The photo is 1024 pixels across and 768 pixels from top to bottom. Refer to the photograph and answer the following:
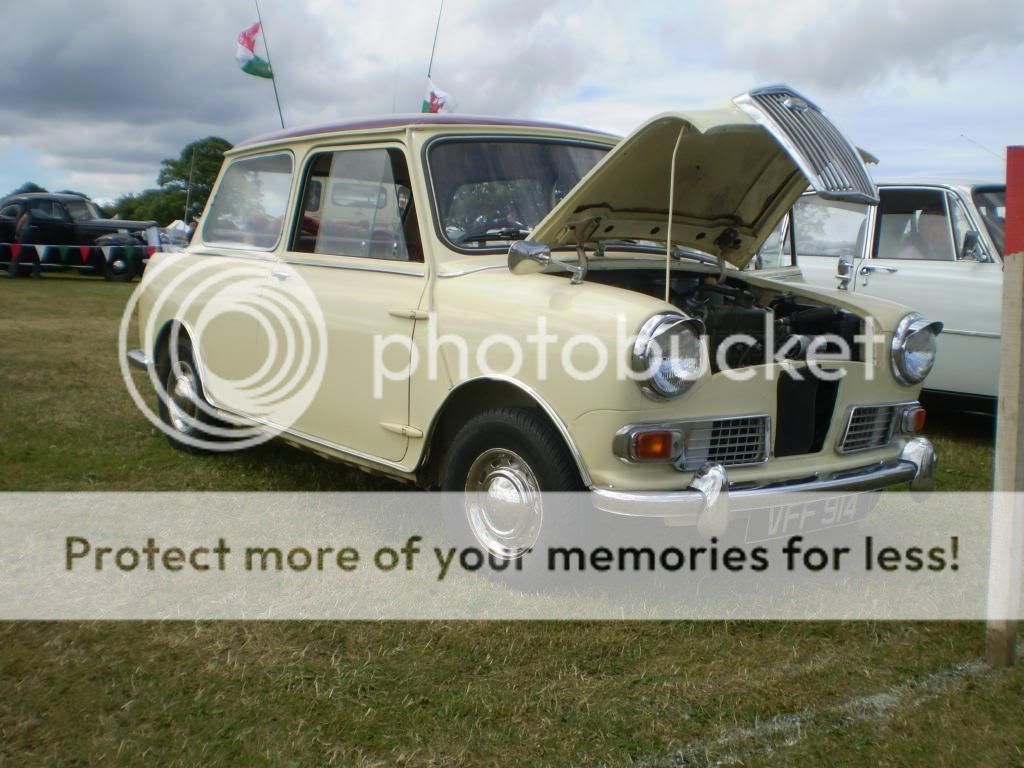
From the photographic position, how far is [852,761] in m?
2.43

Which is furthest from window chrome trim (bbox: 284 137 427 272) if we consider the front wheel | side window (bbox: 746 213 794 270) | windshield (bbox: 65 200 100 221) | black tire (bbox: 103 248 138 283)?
windshield (bbox: 65 200 100 221)

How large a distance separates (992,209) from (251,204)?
15.2 ft

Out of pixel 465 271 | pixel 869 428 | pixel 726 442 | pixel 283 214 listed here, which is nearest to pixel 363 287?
pixel 465 271

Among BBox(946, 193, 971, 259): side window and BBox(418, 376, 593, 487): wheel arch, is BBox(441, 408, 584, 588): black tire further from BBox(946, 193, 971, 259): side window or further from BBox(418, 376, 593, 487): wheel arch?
BBox(946, 193, 971, 259): side window

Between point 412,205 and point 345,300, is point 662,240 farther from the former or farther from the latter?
point 345,300

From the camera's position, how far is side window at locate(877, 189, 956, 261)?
6.35 metres

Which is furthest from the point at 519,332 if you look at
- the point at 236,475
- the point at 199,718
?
the point at 236,475

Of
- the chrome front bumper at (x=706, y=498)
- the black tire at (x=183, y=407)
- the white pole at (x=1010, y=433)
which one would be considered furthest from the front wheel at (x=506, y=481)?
the black tire at (x=183, y=407)

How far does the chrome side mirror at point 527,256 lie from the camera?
132 inches

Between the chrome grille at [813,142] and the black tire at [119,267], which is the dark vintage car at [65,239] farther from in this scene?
the chrome grille at [813,142]

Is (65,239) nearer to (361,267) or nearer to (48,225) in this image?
(48,225)

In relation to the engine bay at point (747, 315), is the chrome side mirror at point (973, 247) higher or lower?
higher

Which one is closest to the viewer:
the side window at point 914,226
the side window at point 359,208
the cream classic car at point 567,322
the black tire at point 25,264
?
the cream classic car at point 567,322

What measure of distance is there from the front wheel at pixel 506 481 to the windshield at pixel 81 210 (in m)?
19.5
